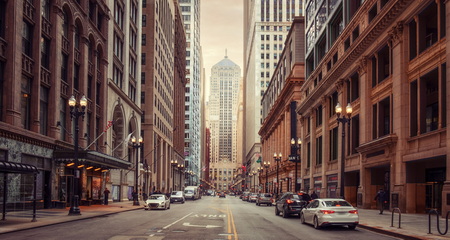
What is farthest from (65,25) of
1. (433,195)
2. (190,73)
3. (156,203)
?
(190,73)

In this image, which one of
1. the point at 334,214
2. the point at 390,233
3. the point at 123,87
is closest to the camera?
the point at 390,233

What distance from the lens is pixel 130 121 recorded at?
230 feet

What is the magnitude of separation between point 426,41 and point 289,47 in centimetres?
5594

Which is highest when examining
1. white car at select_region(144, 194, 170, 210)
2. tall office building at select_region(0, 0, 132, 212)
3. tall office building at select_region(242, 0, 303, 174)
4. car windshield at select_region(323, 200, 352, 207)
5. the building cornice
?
tall office building at select_region(242, 0, 303, 174)

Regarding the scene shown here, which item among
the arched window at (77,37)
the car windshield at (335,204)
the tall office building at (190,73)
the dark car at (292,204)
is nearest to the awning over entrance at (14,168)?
the car windshield at (335,204)

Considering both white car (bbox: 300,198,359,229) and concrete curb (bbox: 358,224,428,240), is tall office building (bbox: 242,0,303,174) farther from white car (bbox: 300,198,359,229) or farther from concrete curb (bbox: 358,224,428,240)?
concrete curb (bbox: 358,224,428,240)

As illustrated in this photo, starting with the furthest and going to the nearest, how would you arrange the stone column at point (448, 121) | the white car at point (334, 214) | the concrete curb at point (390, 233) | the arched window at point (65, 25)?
1. the arched window at point (65, 25)
2. the stone column at point (448, 121)
3. the white car at point (334, 214)
4. the concrete curb at point (390, 233)

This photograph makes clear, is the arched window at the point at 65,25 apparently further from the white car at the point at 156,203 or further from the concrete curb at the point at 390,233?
the concrete curb at the point at 390,233

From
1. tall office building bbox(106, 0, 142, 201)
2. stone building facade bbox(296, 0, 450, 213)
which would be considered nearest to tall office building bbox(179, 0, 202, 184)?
tall office building bbox(106, 0, 142, 201)

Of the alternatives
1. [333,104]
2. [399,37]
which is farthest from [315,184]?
[399,37]

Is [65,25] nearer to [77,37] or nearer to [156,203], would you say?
[77,37]

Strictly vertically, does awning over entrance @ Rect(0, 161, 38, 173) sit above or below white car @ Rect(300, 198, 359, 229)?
above

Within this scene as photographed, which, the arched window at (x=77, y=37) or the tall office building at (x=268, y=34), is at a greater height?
the tall office building at (x=268, y=34)

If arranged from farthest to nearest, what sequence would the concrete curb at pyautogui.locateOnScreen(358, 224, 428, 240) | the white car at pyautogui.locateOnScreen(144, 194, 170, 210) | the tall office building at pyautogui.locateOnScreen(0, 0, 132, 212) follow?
the white car at pyautogui.locateOnScreen(144, 194, 170, 210)
the tall office building at pyautogui.locateOnScreen(0, 0, 132, 212)
the concrete curb at pyautogui.locateOnScreen(358, 224, 428, 240)
